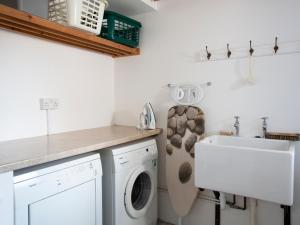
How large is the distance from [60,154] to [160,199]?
1383mm

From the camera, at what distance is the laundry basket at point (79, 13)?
161cm

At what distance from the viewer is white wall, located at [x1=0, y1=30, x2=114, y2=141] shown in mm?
1686

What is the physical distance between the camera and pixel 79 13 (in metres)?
1.64

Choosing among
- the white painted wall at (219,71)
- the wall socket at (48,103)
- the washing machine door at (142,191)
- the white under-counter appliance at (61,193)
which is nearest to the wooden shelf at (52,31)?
the white painted wall at (219,71)

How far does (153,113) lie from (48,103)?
3.11 feet

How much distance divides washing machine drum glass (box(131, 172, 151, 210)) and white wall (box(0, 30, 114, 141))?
74cm

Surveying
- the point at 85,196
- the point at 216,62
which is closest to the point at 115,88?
the point at 216,62

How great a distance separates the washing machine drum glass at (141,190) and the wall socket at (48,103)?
0.97 m

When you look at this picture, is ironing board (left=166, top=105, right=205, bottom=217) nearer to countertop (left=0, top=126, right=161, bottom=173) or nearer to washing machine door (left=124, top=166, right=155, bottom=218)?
washing machine door (left=124, top=166, right=155, bottom=218)

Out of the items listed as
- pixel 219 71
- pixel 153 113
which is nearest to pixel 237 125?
pixel 219 71

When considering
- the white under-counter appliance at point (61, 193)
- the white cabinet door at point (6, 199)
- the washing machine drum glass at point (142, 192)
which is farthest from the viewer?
the washing machine drum glass at point (142, 192)

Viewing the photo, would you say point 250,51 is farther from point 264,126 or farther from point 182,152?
point 182,152

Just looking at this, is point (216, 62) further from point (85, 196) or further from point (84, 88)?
point (85, 196)

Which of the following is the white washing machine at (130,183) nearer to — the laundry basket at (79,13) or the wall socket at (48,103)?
the wall socket at (48,103)
